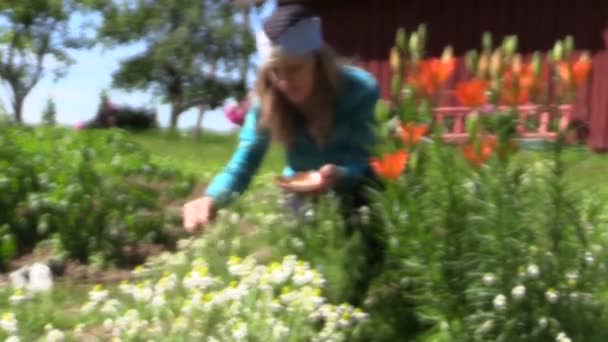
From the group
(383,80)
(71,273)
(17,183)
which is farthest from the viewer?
(383,80)

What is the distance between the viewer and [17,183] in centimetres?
634

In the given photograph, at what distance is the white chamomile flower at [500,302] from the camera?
304 centimetres

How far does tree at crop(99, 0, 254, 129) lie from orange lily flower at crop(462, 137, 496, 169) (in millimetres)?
25107

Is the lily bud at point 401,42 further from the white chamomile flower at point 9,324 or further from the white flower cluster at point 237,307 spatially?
the white chamomile flower at point 9,324

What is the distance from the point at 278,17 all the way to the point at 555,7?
11.5 meters

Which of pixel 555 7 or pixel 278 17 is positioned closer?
pixel 278 17

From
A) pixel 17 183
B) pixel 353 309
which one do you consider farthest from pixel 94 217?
pixel 353 309

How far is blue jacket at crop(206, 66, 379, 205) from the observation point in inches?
140

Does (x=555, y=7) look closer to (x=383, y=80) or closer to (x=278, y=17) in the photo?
(x=383, y=80)

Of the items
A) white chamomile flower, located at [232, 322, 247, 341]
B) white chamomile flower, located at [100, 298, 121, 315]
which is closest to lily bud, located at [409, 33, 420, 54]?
white chamomile flower, located at [232, 322, 247, 341]

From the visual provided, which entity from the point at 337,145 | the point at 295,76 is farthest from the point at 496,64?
the point at 337,145

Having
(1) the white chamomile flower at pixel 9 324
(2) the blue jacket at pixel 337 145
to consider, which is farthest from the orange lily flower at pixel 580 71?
(1) the white chamomile flower at pixel 9 324

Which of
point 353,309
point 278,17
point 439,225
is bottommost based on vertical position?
point 353,309

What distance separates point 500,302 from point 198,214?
958 millimetres
